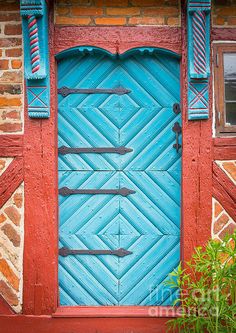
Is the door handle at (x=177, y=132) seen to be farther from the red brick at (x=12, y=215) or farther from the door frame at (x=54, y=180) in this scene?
the red brick at (x=12, y=215)

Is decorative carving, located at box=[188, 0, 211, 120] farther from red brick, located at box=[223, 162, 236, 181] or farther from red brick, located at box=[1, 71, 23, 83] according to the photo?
red brick, located at box=[1, 71, 23, 83]

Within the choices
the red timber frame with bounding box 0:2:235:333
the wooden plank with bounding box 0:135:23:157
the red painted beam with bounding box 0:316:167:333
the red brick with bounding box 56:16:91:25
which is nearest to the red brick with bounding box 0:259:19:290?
the red timber frame with bounding box 0:2:235:333

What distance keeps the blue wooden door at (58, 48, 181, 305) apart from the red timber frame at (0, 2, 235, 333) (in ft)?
0.62

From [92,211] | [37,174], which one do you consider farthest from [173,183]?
[37,174]

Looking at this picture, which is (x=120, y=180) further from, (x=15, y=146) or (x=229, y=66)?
(x=229, y=66)

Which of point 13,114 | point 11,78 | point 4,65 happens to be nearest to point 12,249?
point 13,114

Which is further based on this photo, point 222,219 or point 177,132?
point 177,132

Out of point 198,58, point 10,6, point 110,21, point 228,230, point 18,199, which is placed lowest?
point 228,230

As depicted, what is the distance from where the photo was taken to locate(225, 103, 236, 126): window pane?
446 cm

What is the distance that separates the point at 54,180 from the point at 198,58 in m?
1.70

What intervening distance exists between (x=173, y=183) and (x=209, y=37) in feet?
4.51

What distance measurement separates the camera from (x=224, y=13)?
175 inches

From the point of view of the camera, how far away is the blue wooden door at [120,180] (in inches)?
181

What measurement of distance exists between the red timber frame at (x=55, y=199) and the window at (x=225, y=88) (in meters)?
0.12
